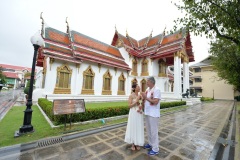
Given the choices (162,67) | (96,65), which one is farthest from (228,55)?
(96,65)

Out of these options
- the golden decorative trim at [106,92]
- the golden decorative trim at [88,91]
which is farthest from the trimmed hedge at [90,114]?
the golden decorative trim at [106,92]

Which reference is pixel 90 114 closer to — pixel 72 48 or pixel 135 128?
pixel 135 128

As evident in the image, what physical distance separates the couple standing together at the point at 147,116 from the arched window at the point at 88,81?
10041mm

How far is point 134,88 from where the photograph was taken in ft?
10.8

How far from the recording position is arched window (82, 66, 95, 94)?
12548 mm

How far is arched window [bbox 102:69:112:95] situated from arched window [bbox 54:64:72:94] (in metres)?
4.07

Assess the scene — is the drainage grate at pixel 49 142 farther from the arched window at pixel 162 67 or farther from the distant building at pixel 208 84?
the distant building at pixel 208 84

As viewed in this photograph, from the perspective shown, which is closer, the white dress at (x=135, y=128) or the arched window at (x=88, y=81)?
the white dress at (x=135, y=128)

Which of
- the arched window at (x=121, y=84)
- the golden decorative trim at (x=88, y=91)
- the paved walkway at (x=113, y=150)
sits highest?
the arched window at (x=121, y=84)

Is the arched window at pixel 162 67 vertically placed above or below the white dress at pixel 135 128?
above

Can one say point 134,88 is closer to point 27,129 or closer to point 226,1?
point 27,129

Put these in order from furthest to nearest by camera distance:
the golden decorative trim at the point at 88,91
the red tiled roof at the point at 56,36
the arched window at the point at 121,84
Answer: the arched window at the point at 121,84 → the golden decorative trim at the point at 88,91 → the red tiled roof at the point at 56,36

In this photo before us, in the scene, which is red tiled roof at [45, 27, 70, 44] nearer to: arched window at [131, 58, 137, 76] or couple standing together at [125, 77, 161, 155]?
arched window at [131, 58, 137, 76]

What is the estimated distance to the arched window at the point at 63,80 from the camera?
10891 millimetres
